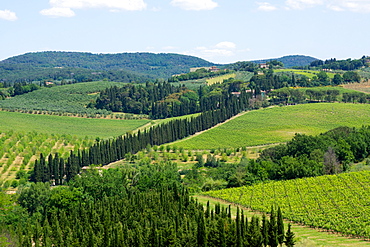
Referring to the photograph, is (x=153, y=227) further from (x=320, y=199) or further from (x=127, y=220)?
(x=320, y=199)

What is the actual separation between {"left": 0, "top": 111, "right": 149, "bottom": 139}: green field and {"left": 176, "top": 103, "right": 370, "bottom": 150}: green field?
28623 mm

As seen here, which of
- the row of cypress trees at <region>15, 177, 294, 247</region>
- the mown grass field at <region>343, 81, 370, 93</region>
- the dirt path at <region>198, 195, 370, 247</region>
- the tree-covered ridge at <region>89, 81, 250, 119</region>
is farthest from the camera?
the mown grass field at <region>343, 81, 370, 93</region>

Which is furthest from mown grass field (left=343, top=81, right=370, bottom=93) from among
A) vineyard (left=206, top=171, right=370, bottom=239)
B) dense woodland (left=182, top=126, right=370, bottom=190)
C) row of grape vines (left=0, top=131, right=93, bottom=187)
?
vineyard (left=206, top=171, right=370, bottom=239)

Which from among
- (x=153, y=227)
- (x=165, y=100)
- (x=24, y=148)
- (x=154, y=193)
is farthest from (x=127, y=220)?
(x=165, y=100)

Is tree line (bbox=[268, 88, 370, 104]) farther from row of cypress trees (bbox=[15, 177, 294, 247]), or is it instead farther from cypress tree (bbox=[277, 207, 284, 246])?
cypress tree (bbox=[277, 207, 284, 246])

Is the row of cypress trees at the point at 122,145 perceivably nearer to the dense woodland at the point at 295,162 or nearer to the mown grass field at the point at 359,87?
the dense woodland at the point at 295,162

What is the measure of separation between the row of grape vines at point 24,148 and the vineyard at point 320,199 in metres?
41.3

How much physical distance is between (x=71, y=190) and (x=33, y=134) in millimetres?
56154

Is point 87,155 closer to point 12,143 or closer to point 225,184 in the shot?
point 12,143

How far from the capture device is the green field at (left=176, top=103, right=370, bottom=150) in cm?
12818

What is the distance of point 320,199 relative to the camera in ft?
231

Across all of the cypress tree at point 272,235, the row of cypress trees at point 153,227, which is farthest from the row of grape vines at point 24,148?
the cypress tree at point 272,235

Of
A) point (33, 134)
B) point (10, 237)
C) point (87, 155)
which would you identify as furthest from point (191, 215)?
point (33, 134)

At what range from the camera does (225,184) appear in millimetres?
90438
